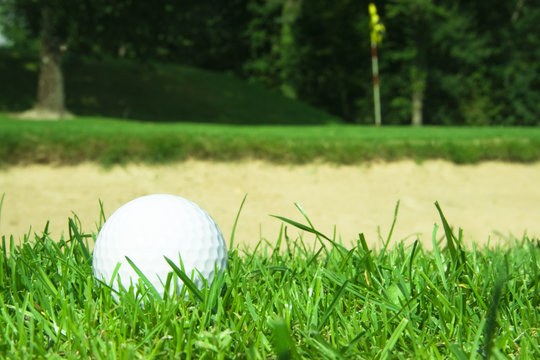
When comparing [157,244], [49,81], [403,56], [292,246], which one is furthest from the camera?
[403,56]

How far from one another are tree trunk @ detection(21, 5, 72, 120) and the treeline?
8.81 metres

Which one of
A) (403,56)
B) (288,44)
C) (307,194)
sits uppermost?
(288,44)

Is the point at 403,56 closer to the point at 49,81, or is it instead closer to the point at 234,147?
the point at 49,81

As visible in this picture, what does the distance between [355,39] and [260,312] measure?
2129 centimetres

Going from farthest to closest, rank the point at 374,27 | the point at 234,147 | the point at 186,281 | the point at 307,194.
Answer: the point at 374,27 → the point at 234,147 → the point at 307,194 → the point at 186,281

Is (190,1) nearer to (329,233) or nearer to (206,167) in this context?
A: (206,167)

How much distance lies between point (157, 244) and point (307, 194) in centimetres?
347

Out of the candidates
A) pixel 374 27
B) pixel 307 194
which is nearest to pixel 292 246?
pixel 307 194

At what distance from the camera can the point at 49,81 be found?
10133 millimetres

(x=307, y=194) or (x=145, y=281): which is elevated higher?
(x=145, y=281)

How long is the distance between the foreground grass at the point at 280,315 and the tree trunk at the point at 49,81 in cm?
904

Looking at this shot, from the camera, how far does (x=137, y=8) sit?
998 cm

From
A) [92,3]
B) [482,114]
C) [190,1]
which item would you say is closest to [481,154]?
[92,3]

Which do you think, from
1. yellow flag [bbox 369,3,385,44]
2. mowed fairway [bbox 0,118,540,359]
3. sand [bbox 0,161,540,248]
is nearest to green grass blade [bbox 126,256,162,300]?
mowed fairway [bbox 0,118,540,359]
